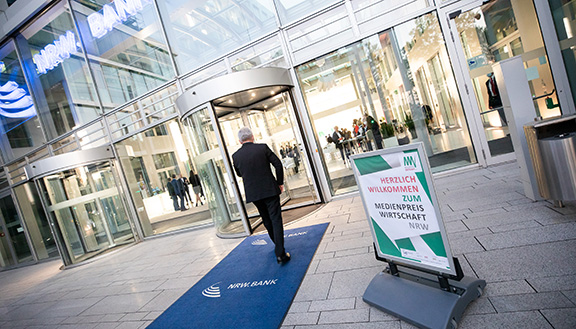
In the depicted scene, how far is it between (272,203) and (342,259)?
1.03 m

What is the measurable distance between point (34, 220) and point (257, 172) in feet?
35.8

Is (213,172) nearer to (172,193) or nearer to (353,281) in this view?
(172,193)

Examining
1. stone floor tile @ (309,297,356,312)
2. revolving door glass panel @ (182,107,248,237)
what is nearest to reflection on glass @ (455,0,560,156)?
stone floor tile @ (309,297,356,312)

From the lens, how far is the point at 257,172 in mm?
3494

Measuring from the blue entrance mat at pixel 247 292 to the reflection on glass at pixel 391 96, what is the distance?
2.43 meters

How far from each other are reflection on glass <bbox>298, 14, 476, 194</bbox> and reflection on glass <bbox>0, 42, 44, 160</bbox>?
9.89 meters

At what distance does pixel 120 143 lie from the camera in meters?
8.16

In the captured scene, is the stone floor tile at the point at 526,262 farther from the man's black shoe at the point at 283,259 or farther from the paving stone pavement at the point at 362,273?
the man's black shoe at the point at 283,259

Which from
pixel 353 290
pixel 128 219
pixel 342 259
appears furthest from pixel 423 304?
pixel 128 219

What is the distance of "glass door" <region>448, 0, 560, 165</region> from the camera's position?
489cm

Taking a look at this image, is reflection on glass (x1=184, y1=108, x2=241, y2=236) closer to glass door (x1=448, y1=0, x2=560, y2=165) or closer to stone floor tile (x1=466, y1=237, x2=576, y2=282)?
stone floor tile (x1=466, y1=237, x2=576, y2=282)

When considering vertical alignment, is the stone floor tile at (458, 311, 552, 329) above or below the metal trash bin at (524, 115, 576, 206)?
below

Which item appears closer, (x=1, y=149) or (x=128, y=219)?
(x=128, y=219)

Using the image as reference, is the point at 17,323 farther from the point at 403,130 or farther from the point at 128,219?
the point at 403,130
